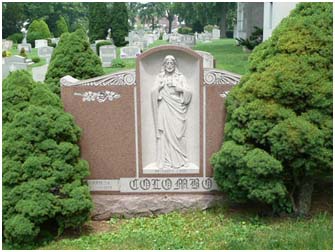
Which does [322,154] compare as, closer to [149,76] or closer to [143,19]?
[149,76]

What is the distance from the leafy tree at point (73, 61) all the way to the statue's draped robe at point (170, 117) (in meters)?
2.13

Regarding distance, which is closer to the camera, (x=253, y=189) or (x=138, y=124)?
(x=253, y=189)

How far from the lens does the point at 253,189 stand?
590 cm

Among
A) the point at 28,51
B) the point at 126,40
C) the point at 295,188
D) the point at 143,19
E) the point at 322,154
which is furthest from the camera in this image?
the point at 143,19

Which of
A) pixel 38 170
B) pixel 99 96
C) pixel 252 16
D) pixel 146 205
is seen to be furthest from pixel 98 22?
pixel 38 170

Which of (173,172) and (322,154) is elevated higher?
(322,154)

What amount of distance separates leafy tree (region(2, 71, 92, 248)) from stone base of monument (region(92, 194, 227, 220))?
2.25 ft

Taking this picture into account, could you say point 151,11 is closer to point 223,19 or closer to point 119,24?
point 223,19

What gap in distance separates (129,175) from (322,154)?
2.47m

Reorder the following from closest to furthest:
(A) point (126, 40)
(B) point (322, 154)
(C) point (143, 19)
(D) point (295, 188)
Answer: (B) point (322, 154) → (D) point (295, 188) → (A) point (126, 40) → (C) point (143, 19)

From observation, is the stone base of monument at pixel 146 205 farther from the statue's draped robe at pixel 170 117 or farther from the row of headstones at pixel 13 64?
the row of headstones at pixel 13 64

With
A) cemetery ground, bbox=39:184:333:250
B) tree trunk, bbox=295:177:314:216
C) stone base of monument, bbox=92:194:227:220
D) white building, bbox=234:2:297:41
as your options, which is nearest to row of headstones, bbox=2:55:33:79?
white building, bbox=234:2:297:41

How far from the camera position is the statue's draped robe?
6535 mm

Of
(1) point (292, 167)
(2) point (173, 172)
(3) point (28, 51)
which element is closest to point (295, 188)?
(1) point (292, 167)
